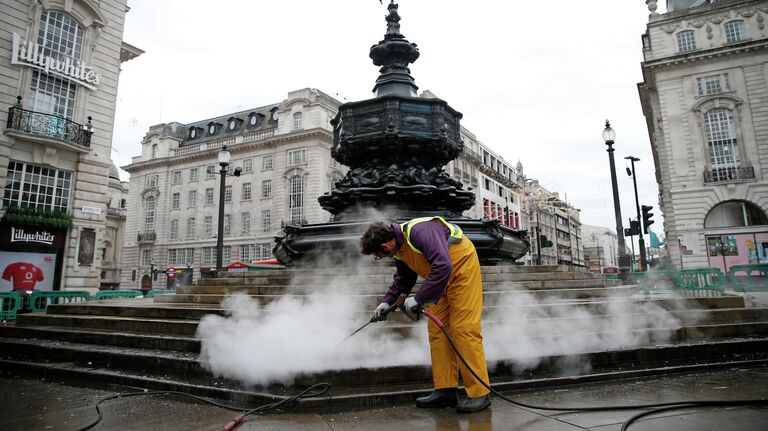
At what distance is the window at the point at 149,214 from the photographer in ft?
157

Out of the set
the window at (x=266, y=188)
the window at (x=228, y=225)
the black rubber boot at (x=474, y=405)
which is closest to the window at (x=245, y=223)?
the window at (x=228, y=225)

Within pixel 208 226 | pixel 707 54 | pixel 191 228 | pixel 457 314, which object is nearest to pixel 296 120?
pixel 208 226

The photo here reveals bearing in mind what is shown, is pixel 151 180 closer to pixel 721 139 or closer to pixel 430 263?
pixel 721 139

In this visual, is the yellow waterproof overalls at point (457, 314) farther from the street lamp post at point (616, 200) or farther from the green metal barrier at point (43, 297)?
the green metal barrier at point (43, 297)

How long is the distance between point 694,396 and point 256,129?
45.3 m

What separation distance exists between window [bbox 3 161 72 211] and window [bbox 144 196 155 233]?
106 feet

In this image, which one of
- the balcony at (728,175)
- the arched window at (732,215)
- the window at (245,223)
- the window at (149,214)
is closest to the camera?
the balcony at (728,175)

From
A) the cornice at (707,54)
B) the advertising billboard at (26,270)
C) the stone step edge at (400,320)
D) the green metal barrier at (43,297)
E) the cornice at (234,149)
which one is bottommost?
the stone step edge at (400,320)

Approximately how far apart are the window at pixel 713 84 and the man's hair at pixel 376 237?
1304 inches

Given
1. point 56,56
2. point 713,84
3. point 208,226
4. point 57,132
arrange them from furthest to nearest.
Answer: point 208,226 → point 713,84 → point 56,56 → point 57,132

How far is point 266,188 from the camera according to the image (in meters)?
41.5

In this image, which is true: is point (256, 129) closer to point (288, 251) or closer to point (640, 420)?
point (288, 251)

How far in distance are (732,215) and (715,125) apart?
5.83m

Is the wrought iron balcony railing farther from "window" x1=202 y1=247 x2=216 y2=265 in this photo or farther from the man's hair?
"window" x1=202 y1=247 x2=216 y2=265
